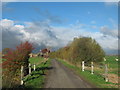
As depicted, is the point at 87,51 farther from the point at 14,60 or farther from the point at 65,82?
the point at 65,82

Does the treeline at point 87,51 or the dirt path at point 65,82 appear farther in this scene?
the treeline at point 87,51

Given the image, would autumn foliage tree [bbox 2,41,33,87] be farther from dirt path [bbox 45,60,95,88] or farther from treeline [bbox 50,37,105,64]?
treeline [bbox 50,37,105,64]

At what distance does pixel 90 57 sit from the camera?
37.3m

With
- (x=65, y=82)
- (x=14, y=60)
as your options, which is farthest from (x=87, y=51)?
(x=65, y=82)

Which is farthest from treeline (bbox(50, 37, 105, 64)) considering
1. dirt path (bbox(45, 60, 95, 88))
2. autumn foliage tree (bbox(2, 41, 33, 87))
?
autumn foliage tree (bbox(2, 41, 33, 87))

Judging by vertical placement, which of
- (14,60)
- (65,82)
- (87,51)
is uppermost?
(87,51)

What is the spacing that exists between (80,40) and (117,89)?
90.6ft

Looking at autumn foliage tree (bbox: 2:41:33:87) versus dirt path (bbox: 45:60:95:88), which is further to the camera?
autumn foliage tree (bbox: 2:41:33:87)

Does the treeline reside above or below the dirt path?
above

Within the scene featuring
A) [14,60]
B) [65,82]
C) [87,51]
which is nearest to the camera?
[65,82]

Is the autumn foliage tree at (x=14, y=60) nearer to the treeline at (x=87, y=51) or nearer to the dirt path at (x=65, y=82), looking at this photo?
the dirt path at (x=65, y=82)

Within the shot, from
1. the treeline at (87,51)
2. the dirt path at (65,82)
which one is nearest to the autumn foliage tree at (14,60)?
the dirt path at (65,82)

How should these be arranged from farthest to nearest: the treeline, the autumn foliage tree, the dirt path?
the treeline, the autumn foliage tree, the dirt path

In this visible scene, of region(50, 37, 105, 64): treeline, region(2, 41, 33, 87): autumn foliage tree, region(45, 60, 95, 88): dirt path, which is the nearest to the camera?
region(45, 60, 95, 88): dirt path
